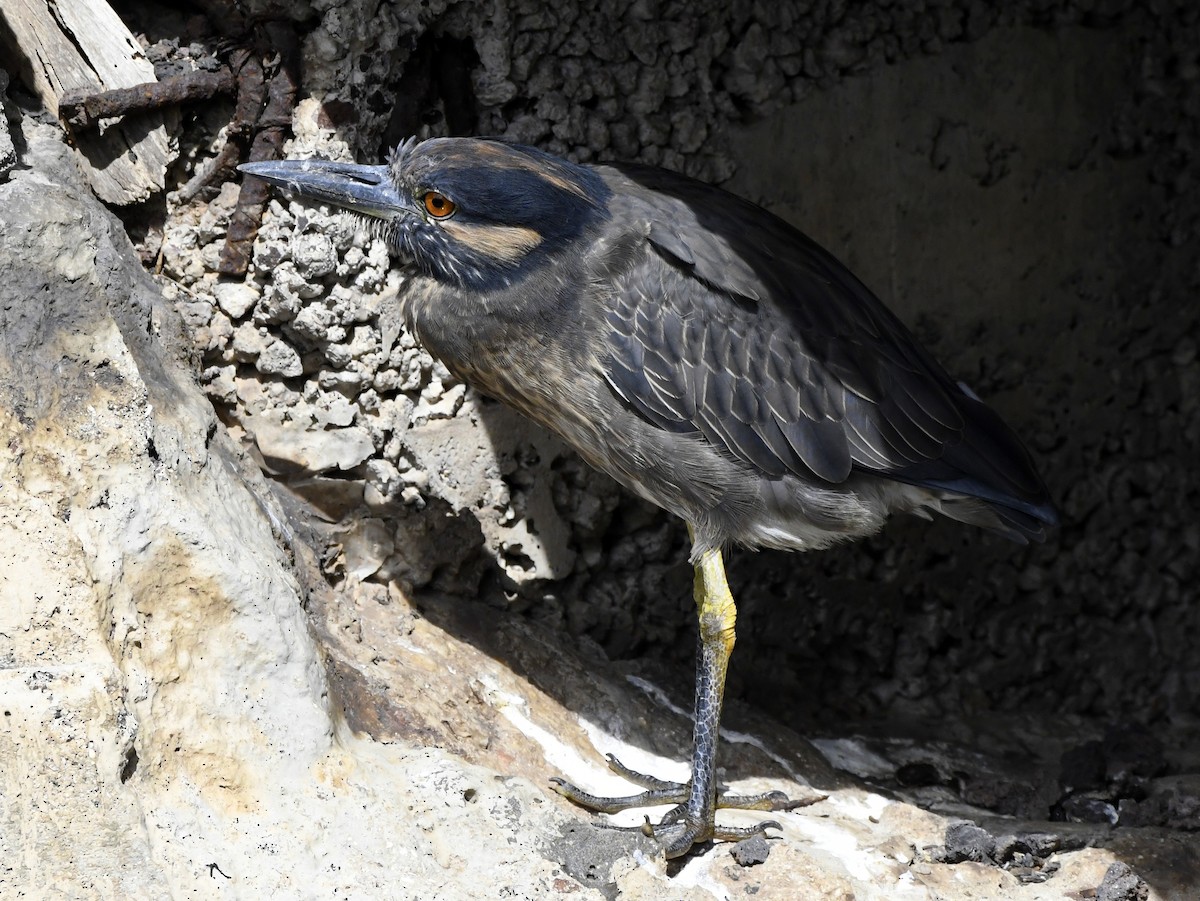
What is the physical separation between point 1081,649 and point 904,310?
1.57 m

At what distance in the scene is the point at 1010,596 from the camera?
16.2 ft

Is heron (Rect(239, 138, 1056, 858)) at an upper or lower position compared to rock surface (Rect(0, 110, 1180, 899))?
upper

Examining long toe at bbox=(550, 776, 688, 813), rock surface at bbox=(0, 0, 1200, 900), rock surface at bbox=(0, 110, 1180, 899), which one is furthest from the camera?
long toe at bbox=(550, 776, 688, 813)

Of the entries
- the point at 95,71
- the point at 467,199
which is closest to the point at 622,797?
the point at 467,199

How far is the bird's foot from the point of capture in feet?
9.91

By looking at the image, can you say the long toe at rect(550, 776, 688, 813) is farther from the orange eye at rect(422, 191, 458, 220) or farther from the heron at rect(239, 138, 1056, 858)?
the orange eye at rect(422, 191, 458, 220)

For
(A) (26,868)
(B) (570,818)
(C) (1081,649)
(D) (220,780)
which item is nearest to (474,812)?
(B) (570,818)

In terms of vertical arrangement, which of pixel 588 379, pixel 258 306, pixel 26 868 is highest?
pixel 588 379

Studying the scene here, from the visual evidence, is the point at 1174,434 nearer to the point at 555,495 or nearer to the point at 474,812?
the point at 555,495

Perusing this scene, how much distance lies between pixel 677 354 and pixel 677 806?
3.73ft

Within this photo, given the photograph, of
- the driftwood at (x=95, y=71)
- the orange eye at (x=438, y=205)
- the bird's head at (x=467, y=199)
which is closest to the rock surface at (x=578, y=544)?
the driftwood at (x=95, y=71)

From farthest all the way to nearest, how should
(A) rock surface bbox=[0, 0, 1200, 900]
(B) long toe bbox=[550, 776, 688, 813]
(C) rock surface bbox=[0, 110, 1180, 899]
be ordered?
Answer: 1. (B) long toe bbox=[550, 776, 688, 813]
2. (A) rock surface bbox=[0, 0, 1200, 900]
3. (C) rock surface bbox=[0, 110, 1180, 899]

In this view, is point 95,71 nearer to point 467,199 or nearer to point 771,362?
point 467,199

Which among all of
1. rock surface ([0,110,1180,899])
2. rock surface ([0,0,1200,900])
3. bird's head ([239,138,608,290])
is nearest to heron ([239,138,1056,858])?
bird's head ([239,138,608,290])
